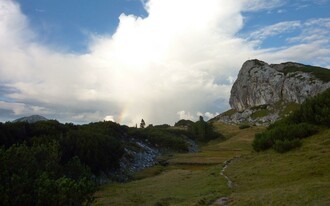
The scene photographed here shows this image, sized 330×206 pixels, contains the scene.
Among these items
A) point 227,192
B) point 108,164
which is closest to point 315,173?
point 227,192

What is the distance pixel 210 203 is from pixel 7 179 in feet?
52.5

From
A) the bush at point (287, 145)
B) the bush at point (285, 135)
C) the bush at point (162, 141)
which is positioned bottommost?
the bush at point (287, 145)

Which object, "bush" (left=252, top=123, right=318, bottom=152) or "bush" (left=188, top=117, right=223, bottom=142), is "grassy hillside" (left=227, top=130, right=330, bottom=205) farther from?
"bush" (left=188, top=117, right=223, bottom=142)

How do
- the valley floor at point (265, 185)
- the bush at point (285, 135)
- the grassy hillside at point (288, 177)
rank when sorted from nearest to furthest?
the grassy hillside at point (288, 177) → the valley floor at point (265, 185) → the bush at point (285, 135)

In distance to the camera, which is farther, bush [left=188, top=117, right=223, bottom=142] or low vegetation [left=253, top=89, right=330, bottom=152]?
bush [left=188, top=117, right=223, bottom=142]

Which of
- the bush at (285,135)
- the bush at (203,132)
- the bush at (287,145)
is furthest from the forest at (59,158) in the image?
the bush at (285,135)

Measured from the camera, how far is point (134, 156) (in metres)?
92.3

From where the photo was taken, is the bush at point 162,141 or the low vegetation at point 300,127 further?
the bush at point 162,141

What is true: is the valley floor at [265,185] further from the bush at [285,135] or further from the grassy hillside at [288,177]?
the bush at [285,135]

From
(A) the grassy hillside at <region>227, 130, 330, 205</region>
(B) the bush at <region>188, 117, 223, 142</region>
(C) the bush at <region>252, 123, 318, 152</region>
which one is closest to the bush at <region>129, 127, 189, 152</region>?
(B) the bush at <region>188, 117, 223, 142</region>

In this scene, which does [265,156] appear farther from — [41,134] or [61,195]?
[41,134]

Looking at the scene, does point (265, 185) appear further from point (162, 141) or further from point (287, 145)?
point (162, 141)

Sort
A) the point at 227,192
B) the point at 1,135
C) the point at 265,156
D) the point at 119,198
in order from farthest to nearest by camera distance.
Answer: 1. the point at 1,135
2. the point at 265,156
3. the point at 119,198
4. the point at 227,192

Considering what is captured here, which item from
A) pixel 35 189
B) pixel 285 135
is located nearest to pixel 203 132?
pixel 285 135
